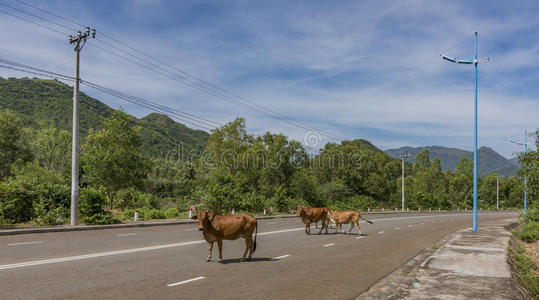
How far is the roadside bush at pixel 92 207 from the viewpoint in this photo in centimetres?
2203

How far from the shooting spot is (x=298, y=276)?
880 centimetres

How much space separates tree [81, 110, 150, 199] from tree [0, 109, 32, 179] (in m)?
18.9

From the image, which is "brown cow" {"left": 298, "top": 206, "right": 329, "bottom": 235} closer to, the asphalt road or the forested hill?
the asphalt road

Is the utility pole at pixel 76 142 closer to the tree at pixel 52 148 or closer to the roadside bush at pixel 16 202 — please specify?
the roadside bush at pixel 16 202

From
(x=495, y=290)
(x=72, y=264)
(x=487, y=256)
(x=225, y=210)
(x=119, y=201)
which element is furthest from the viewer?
(x=119, y=201)

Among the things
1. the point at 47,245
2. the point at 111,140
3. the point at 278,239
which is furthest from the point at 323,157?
the point at 47,245

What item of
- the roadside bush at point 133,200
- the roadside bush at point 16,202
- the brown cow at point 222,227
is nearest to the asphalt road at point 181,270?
the brown cow at point 222,227

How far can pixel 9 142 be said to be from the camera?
179 feet

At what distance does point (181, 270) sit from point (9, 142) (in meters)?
57.1

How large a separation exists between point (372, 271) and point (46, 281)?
23.8 feet

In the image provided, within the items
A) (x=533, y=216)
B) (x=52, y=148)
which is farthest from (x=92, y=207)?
(x=52, y=148)

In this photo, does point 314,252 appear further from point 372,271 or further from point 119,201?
point 119,201

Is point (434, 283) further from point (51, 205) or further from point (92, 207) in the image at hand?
point (51, 205)

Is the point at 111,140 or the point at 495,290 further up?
the point at 111,140
